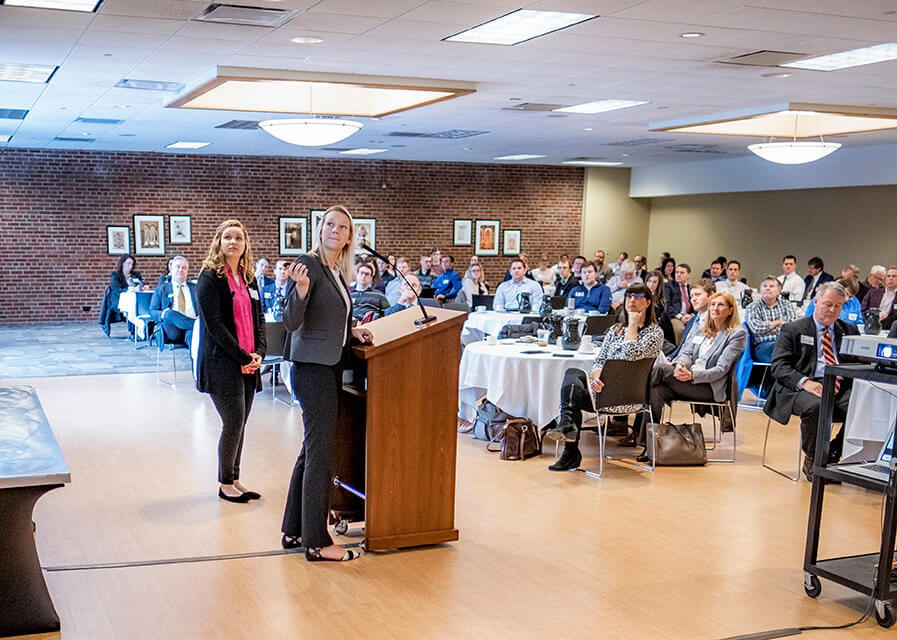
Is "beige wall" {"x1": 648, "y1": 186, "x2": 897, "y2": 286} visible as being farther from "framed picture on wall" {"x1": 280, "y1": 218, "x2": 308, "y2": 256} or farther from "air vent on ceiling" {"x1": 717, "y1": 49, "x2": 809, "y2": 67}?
"air vent on ceiling" {"x1": 717, "y1": 49, "x2": 809, "y2": 67}

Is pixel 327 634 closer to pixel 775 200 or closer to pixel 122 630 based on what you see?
pixel 122 630

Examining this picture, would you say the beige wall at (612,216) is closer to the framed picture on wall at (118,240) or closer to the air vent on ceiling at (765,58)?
the framed picture on wall at (118,240)

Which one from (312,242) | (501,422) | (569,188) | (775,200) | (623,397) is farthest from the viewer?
(569,188)

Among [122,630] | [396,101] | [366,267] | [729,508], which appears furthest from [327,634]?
[396,101]

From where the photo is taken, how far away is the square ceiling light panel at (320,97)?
8.30m

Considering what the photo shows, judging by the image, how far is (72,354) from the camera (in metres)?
12.1

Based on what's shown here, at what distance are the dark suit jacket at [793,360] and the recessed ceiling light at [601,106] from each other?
12.7 feet

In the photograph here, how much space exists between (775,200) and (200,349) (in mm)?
14034

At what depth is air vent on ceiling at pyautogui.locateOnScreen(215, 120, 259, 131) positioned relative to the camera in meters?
11.5

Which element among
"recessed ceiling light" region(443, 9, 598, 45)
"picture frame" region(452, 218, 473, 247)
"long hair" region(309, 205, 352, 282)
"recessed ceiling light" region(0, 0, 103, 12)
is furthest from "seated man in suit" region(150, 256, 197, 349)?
"picture frame" region(452, 218, 473, 247)

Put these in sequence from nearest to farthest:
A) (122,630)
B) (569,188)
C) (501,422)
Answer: (122,630), (501,422), (569,188)

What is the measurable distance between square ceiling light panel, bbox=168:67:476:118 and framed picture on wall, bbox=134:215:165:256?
740cm

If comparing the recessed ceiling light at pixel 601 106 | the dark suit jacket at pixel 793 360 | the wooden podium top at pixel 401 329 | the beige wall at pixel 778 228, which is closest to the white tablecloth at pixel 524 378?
the dark suit jacket at pixel 793 360

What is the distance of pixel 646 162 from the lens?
18000 millimetres
